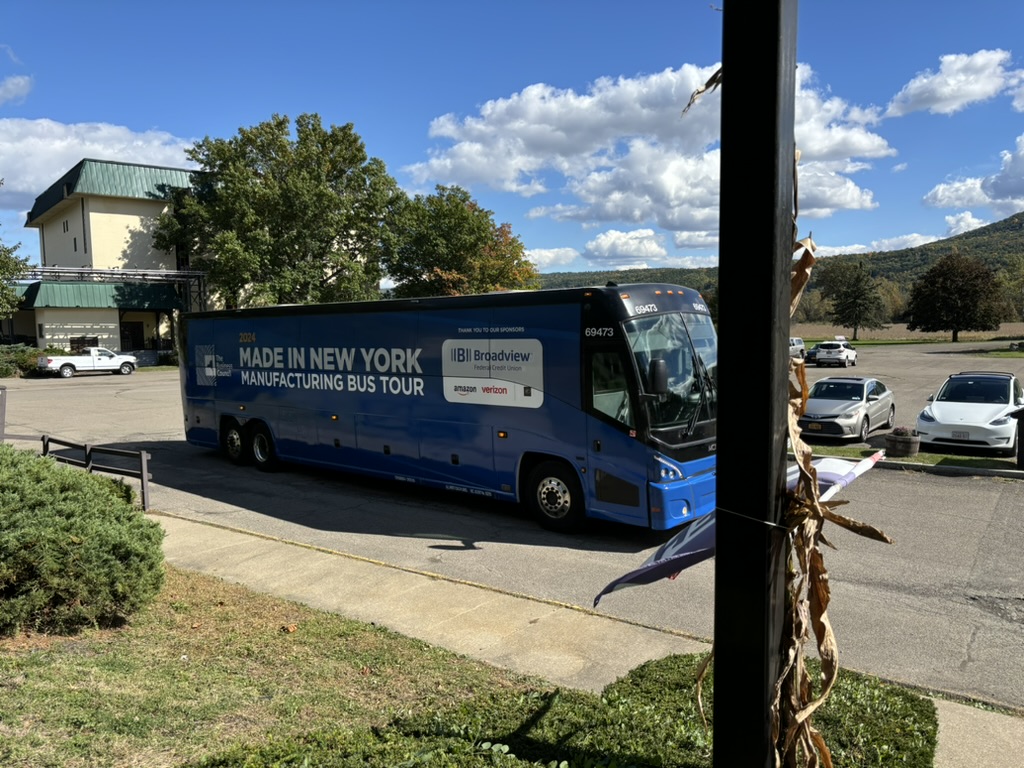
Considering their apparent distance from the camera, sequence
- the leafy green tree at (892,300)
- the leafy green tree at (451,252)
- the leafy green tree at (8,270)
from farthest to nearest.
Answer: the leafy green tree at (892,300) < the leafy green tree at (451,252) < the leafy green tree at (8,270)

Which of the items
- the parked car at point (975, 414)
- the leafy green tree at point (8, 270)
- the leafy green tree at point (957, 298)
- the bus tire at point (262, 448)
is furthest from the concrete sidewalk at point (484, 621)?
the leafy green tree at point (957, 298)

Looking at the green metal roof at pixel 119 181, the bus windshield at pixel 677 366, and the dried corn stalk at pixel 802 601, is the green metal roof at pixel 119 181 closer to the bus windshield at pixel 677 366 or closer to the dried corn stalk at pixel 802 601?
the bus windshield at pixel 677 366

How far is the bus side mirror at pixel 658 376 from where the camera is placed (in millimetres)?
8914

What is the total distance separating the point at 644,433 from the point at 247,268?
41421 millimetres

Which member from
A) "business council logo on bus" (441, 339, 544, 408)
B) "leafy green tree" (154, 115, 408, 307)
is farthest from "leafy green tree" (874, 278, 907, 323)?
"business council logo on bus" (441, 339, 544, 408)

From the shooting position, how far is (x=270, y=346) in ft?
46.3

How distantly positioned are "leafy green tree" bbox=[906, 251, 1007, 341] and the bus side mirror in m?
74.8

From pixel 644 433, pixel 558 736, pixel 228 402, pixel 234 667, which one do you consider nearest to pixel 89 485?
pixel 234 667

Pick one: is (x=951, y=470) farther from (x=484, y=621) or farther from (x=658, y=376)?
(x=484, y=621)

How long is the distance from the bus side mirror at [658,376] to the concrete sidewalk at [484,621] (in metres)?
2.99

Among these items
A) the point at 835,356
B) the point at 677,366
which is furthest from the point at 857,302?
the point at 677,366

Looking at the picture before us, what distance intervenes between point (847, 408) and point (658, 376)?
Result: 9759 millimetres

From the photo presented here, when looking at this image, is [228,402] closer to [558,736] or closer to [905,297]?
[558,736]

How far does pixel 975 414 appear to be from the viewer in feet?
50.2
